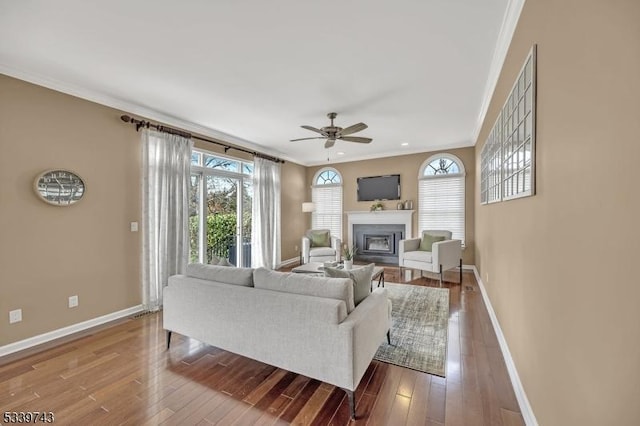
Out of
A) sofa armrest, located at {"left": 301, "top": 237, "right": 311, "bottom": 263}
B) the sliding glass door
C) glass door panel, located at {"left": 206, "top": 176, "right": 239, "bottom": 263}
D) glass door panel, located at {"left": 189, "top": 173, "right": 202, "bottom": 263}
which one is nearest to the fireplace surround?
sofa armrest, located at {"left": 301, "top": 237, "right": 311, "bottom": 263}

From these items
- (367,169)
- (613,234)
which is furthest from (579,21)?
(367,169)

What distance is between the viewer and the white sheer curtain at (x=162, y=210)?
3.70 m

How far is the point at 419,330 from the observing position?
298cm

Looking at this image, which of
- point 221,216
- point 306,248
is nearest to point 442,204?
point 306,248

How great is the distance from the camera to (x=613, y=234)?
86cm

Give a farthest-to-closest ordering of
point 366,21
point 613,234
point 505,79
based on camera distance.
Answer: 1. point 505,79
2. point 366,21
3. point 613,234

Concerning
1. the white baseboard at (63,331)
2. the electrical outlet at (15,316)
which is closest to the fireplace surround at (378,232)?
the white baseboard at (63,331)

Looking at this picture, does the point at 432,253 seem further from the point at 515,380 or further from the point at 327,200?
the point at 327,200

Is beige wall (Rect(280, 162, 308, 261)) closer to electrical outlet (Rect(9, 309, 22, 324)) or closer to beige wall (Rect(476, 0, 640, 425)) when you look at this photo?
electrical outlet (Rect(9, 309, 22, 324))

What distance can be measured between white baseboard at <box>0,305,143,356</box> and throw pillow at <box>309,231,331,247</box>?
359 cm

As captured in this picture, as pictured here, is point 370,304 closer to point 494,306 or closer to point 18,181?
point 494,306

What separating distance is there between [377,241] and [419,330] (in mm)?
3804

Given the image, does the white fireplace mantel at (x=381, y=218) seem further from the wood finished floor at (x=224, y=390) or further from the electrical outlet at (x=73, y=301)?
the electrical outlet at (x=73, y=301)

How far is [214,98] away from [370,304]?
10.2 ft
